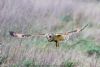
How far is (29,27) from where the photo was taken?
779 centimetres

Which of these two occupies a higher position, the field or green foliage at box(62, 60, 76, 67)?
the field

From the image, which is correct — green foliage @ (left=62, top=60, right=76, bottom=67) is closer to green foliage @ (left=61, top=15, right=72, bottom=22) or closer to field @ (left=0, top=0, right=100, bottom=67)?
field @ (left=0, top=0, right=100, bottom=67)

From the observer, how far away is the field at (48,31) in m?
6.33

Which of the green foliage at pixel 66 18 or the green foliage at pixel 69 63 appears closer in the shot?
the green foliage at pixel 69 63

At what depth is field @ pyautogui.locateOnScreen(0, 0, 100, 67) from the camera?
6329 mm

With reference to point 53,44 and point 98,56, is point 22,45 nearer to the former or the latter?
point 53,44

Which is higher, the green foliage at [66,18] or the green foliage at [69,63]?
the green foliage at [66,18]

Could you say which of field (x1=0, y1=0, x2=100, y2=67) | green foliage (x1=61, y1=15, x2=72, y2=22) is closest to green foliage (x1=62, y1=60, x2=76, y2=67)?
field (x1=0, y1=0, x2=100, y2=67)

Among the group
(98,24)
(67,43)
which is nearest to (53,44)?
(67,43)

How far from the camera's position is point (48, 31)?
840 cm

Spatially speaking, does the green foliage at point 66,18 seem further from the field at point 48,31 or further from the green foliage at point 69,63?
the green foliage at point 69,63

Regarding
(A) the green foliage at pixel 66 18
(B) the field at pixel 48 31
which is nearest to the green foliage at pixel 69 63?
(B) the field at pixel 48 31

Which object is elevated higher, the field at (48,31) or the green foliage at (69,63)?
the field at (48,31)

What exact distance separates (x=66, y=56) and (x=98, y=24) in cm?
306
